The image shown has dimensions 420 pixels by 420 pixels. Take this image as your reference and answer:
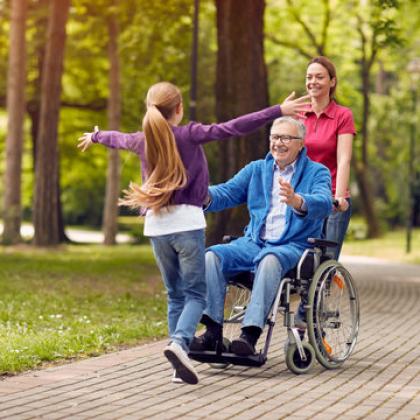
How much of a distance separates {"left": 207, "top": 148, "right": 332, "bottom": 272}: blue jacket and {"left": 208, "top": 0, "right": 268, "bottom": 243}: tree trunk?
8041 millimetres

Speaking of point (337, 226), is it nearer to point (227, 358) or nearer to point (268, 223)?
point (268, 223)

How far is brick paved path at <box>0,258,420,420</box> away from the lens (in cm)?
659

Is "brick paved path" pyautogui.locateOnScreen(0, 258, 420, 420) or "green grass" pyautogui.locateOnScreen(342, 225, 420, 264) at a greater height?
"brick paved path" pyautogui.locateOnScreen(0, 258, 420, 420)

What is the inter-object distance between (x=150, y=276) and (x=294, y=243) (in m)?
9.50

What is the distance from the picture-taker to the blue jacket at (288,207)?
8000 mm

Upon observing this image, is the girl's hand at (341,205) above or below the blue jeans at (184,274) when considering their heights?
above

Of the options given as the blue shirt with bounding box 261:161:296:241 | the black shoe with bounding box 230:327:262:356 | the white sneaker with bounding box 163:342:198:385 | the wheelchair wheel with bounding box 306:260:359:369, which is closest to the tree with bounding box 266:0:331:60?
the wheelchair wheel with bounding box 306:260:359:369

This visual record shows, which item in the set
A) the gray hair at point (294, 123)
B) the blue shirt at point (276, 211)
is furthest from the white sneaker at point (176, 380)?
the gray hair at point (294, 123)

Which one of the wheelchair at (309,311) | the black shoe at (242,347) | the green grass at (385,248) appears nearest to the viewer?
the black shoe at (242,347)

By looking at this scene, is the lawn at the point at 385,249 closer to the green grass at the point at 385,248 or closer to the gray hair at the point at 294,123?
the green grass at the point at 385,248

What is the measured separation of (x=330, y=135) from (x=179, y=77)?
25.0 metres

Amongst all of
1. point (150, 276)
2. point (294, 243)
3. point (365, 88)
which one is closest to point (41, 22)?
point (365, 88)

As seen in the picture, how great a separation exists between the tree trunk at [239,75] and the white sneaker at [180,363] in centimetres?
912

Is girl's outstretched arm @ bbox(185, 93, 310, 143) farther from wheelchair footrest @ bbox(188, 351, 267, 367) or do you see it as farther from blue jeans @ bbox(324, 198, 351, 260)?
blue jeans @ bbox(324, 198, 351, 260)
